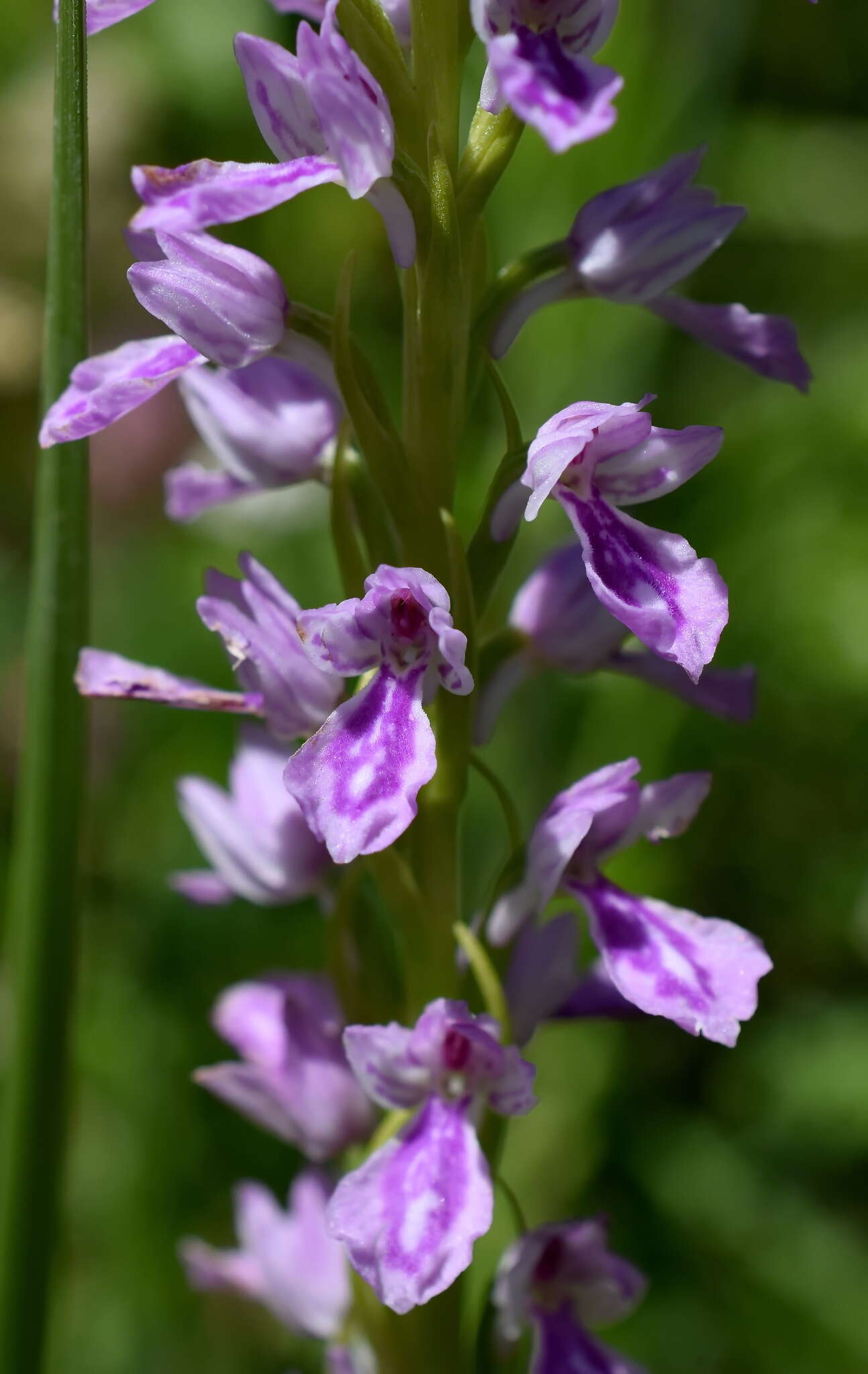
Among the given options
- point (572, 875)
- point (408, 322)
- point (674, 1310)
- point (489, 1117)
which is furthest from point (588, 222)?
point (674, 1310)

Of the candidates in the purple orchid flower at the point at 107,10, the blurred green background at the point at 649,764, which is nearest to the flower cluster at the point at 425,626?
the purple orchid flower at the point at 107,10

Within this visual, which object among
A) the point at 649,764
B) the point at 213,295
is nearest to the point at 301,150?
the point at 213,295

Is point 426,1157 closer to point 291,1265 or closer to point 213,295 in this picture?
point 291,1265

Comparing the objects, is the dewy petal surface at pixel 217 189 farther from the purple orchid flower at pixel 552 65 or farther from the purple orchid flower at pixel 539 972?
the purple orchid flower at pixel 539 972

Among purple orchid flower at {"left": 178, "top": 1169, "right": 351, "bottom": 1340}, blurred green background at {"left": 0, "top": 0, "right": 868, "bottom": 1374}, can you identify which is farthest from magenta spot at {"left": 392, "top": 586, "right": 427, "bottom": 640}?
blurred green background at {"left": 0, "top": 0, "right": 868, "bottom": 1374}

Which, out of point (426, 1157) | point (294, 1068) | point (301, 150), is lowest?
point (294, 1068)
